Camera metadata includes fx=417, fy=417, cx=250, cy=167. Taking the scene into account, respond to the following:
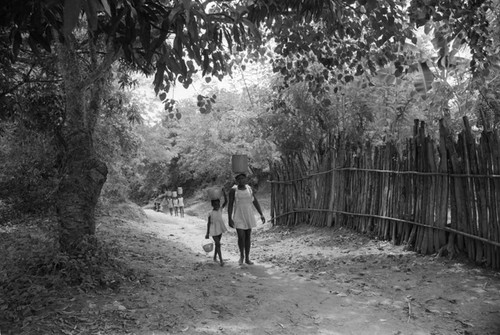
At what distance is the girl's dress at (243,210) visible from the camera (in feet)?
21.6

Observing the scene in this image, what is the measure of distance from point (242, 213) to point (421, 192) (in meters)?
2.79

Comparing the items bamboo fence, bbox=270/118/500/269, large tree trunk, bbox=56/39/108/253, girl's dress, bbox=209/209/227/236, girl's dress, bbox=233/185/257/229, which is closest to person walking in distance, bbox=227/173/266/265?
girl's dress, bbox=233/185/257/229

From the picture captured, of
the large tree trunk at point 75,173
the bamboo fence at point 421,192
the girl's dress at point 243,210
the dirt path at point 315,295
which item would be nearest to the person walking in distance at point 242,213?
the girl's dress at point 243,210

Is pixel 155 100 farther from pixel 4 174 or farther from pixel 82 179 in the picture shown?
pixel 82 179

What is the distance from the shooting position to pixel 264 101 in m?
14.9

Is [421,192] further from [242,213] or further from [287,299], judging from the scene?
[287,299]

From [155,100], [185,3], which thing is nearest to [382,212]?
[185,3]

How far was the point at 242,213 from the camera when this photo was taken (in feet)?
21.7

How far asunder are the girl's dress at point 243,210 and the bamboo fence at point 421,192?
249 cm

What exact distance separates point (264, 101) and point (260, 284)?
1019cm

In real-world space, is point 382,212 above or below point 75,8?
below

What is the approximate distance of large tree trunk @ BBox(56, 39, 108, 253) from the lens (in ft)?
15.7

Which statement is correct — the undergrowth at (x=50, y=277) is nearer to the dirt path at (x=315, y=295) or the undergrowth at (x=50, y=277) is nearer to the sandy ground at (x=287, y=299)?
the sandy ground at (x=287, y=299)

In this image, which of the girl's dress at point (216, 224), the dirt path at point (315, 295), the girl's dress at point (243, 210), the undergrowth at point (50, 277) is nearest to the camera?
the undergrowth at point (50, 277)
